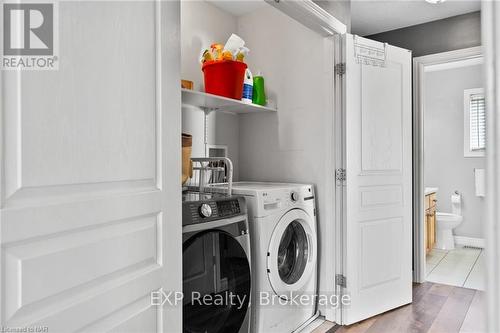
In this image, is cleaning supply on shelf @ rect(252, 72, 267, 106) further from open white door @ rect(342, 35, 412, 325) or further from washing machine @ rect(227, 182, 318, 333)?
washing machine @ rect(227, 182, 318, 333)

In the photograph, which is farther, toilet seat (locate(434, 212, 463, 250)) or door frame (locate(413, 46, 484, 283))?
toilet seat (locate(434, 212, 463, 250))

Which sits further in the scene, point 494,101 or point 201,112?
point 201,112

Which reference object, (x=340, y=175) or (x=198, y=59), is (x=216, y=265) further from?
(x=198, y=59)

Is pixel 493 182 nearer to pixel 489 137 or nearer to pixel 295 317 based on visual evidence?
pixel 489 137

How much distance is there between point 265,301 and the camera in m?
1.95

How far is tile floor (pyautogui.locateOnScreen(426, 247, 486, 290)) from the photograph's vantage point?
3.10 m

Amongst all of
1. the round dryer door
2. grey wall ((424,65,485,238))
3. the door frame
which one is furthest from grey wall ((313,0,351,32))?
grey wall ((424,65,485,238))

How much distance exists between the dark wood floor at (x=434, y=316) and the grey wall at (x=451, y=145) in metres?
1.89

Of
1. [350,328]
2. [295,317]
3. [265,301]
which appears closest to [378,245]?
[350,328]

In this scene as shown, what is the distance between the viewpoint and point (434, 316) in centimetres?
242

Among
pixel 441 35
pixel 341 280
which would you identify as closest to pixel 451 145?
pixel 441 35

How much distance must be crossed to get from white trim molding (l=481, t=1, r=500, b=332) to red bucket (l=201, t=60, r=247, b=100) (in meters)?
1.77

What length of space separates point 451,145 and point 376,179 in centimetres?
279

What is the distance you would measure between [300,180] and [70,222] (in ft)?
6.25
